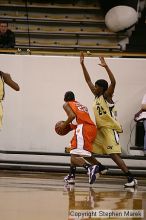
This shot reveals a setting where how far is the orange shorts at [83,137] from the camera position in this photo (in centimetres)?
792

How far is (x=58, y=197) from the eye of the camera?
6566 millimetres

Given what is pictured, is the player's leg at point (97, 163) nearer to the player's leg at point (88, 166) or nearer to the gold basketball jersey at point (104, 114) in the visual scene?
the player's leg at point (88, 166)

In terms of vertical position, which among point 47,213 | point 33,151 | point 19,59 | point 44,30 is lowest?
point 47,213

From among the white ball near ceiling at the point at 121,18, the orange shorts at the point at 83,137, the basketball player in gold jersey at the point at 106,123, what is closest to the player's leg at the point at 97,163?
the basketball player in gold jersey at the point at 106,123

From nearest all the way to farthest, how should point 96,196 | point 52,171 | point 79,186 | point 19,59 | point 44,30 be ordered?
1. point 96,196
2. point 79,186
3. point 52,171
4. point 19,59
5. point 44,30

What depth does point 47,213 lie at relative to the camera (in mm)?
5297

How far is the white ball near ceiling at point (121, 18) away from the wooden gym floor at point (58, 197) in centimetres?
519

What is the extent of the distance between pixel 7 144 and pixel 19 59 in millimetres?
1597

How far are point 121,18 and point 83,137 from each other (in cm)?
624

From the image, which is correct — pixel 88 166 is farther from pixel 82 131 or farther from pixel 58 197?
pixel 58 197

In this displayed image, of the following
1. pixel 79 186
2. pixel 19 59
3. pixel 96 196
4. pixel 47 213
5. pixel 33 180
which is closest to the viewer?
pixel 47 213

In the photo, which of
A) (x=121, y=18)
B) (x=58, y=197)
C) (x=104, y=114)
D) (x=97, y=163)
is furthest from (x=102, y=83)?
(x=121, y=18)

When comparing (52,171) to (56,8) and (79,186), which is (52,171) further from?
(56,8)

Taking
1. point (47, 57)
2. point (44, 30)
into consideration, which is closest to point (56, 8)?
point (44, 30)
